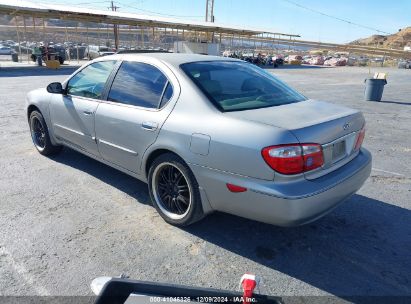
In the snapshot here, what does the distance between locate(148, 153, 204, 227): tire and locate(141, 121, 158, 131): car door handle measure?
274 millimetres

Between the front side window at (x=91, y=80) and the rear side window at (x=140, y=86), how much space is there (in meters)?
0.24

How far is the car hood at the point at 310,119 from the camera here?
2670mm

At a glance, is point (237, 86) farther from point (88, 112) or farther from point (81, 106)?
point (81, 106)

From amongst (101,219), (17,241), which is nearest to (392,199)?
(101,219)

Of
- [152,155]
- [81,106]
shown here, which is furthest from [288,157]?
[81,106]

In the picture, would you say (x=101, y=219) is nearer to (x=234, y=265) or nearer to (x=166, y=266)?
(x=166, y=266)

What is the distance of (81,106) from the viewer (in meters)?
4.14

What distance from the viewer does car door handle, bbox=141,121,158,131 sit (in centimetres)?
323

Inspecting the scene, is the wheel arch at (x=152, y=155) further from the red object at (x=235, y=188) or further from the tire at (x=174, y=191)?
the red object at (x=235, y=188)

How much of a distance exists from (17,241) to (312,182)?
100 inches

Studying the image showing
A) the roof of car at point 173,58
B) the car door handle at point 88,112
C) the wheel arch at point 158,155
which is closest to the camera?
the wheel arch at point 158,155

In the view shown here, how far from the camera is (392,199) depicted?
406 centimetres

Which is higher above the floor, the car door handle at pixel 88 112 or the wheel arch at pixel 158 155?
the car door handle at pixel 88 112

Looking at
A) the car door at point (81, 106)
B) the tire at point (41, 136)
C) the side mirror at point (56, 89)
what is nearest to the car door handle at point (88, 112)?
the car door at point (81, 106)
